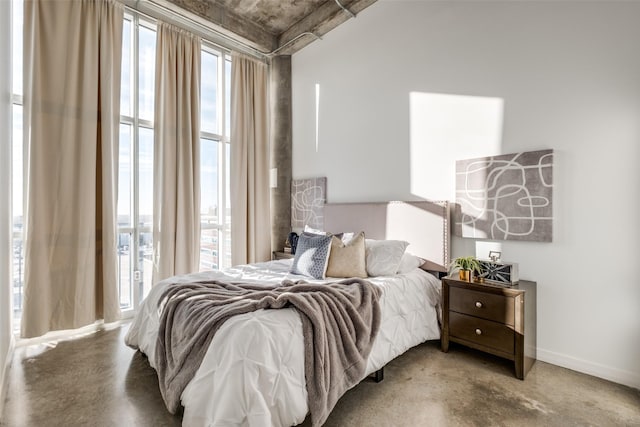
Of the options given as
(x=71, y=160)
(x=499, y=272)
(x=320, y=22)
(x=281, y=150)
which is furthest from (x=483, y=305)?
(x=71, y=160)

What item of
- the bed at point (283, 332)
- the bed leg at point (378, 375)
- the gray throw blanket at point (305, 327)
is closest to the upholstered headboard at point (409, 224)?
the bed at point (283, 332)

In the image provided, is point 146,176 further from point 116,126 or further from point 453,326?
point 453,326

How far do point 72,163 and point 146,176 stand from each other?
71 centimetres

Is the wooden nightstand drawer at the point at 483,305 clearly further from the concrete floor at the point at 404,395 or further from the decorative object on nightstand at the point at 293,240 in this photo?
the decorative object on nightstand at the point at 293,240

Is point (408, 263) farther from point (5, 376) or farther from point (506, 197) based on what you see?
point (5, 376)

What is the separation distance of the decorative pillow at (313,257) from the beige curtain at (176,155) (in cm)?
158

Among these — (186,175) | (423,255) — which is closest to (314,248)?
(423,255)

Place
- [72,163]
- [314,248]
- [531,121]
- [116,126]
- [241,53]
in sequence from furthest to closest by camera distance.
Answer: [241,53]
[116,126]
[72,163]
[314,248]
[531,121]

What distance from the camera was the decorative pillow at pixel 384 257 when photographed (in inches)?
108

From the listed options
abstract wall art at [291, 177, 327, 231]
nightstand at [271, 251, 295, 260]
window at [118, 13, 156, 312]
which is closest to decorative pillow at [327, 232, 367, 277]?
abstract wall art at [291, 177, 327, 231]

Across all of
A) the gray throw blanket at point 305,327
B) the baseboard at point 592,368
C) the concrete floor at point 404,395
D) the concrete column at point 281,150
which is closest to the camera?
the gray throw blanket at point 305,327

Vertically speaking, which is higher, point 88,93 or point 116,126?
point 88,93

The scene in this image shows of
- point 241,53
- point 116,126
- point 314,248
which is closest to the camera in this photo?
point 314,248

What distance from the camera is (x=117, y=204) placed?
131 inches
